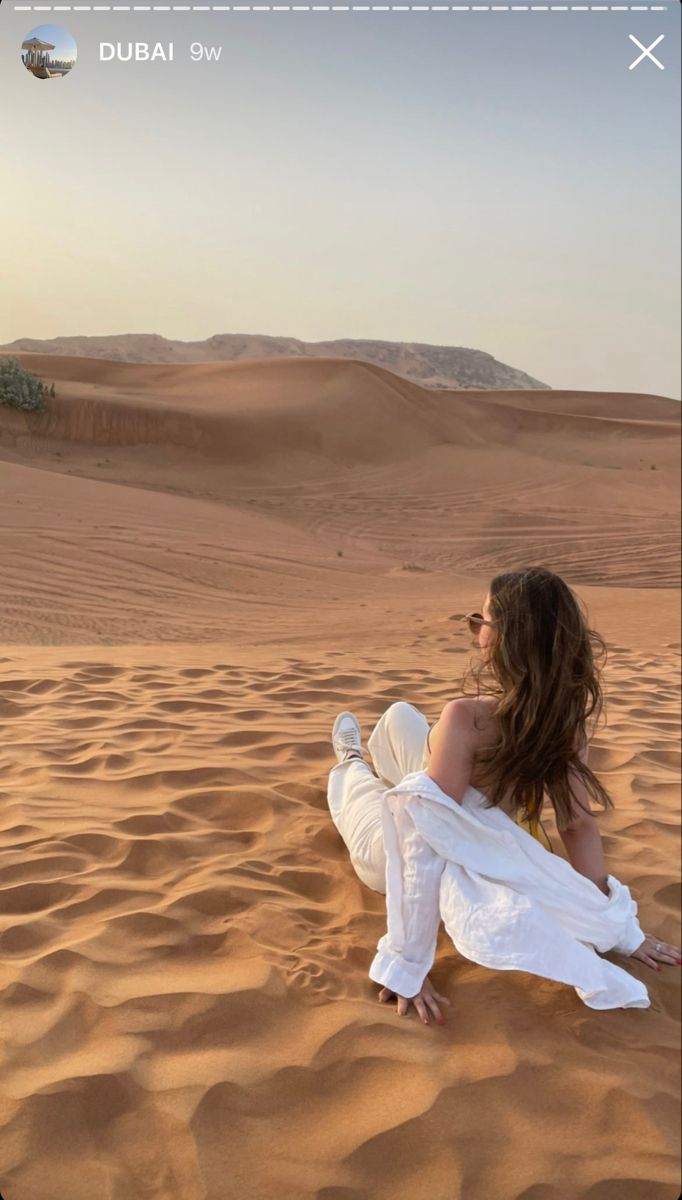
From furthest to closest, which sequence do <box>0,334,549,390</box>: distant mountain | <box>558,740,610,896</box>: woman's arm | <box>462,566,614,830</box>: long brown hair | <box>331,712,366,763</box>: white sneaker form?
<box>0,334,549,390</box>: distant mountain, <box>331,712,366,763</box>: white sneaker, <box>558,740,610,896</box>: woman's arm, <box>462,566,614,830</box>: long brown hair

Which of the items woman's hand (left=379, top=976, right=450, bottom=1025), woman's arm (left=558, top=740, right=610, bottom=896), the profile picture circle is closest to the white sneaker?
woman's arm (left=558, top=740, right=610, bottom=896)

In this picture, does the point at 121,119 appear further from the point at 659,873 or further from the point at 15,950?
the point at 659,873

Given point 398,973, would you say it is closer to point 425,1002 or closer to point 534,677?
point 425,1002

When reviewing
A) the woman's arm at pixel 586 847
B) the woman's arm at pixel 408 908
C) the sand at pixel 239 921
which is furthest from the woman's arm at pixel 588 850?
the woman's arm at pixel 408 908

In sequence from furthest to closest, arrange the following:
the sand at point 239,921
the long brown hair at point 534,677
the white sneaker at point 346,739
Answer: the white sneaker at point 346,739
the long brown hair at point 534,677
the sand at point 239,921

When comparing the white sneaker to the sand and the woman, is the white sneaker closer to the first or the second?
the sand

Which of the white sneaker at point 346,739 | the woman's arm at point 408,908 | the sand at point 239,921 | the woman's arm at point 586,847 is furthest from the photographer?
the white sneaker at point 346,739

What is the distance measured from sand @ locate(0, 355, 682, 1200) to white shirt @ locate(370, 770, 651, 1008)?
0.13m

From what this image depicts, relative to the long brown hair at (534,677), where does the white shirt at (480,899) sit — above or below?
below

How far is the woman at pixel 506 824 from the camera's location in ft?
6.59

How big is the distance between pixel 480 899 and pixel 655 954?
2.22 feet

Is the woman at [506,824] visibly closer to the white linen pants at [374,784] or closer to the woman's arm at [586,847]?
the woman's arm at [586,847]

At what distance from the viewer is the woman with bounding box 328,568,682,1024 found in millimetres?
2010

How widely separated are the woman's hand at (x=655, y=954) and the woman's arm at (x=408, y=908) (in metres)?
0.62
